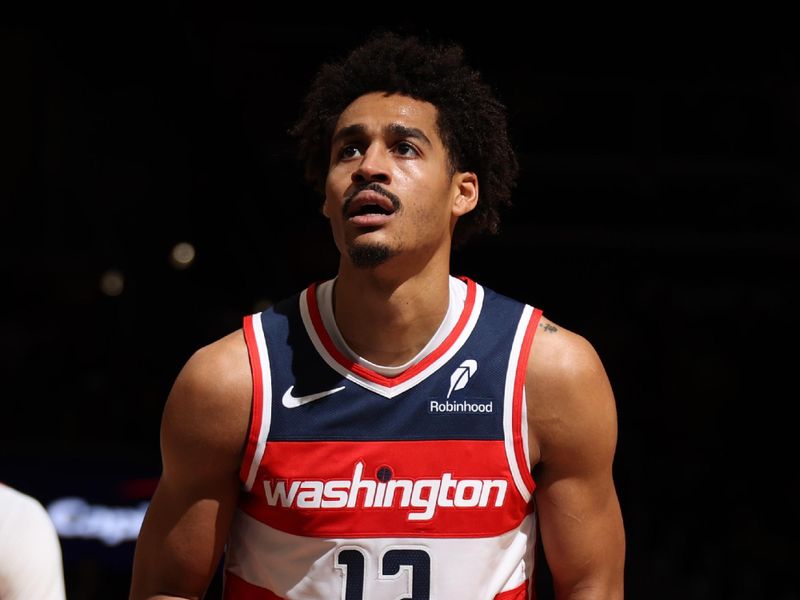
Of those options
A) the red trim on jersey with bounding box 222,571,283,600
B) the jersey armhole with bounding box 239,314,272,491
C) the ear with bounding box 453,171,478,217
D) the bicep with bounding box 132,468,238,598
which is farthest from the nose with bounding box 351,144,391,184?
the red trim on jersey with bounding box 222,571,283,600

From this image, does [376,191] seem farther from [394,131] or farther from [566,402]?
[566,402]

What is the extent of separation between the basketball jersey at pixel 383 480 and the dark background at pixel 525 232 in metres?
3.19

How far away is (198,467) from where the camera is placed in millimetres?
2766

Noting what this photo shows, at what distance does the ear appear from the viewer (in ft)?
10.2

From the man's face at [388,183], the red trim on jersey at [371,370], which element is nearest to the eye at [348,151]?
the man's face at [388,183]

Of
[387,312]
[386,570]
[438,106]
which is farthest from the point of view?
[438,106]

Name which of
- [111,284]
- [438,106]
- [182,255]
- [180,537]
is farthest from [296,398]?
[111,284]

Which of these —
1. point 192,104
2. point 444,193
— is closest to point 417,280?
point 444,193

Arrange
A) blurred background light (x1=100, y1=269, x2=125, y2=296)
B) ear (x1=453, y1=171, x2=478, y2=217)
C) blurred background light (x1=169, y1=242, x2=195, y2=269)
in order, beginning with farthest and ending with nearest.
A: blurred background light (x1=100, y1=269, x2=125, y2=296) < blurred background light (x1=169, y1=242, x2=195, y2=269) < ear (x1=453, y1=171, x2=478, y2=217)

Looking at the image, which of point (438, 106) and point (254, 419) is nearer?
point (254, 419)

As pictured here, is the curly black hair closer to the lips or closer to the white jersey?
the lips

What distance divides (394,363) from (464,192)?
0.56 m

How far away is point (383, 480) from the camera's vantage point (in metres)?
2.77

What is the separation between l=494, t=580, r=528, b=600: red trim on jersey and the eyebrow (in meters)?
1.22
